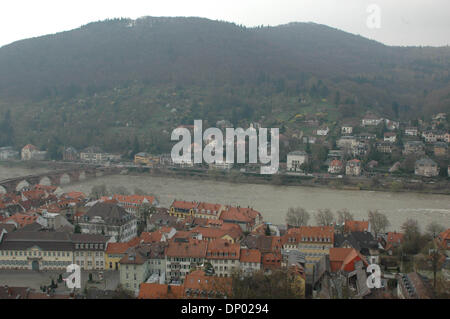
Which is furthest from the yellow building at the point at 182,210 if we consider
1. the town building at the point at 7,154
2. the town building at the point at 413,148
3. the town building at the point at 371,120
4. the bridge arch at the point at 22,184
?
the town building at the point at 7,154

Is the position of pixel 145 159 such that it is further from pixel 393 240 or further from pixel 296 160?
pixel 393 240

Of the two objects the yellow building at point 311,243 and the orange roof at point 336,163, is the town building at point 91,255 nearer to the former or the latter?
the yellow building at point 311,243

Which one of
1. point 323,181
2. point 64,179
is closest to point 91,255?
point 323,181

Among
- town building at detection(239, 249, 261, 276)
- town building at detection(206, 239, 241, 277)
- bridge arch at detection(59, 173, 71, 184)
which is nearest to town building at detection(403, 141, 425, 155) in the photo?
bridge arch at detection(59, 173, 71, 184)

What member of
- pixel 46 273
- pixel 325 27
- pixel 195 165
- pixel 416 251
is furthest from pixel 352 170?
pixel 325 27

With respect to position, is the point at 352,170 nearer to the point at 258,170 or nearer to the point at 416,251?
the point at 258,170
